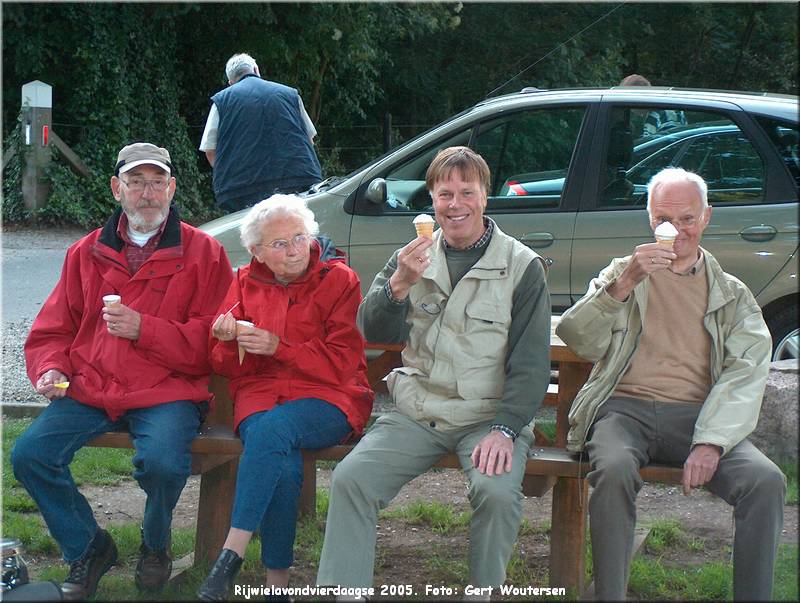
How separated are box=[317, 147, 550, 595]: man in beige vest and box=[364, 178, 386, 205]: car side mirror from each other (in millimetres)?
2261

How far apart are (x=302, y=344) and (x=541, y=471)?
35.5 inches

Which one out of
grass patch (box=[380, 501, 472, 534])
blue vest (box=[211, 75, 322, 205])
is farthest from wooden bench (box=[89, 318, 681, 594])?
blue vest (box=[211, 75, 322, 205])

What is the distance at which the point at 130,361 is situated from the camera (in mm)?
3900

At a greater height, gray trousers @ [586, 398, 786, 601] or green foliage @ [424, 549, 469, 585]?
gray trousers @ [586, 398, 786, 601]

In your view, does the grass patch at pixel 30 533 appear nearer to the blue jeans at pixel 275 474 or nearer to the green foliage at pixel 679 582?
the blue jeans at pixel 275 474

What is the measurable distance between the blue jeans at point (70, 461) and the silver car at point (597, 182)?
2496 millimetres

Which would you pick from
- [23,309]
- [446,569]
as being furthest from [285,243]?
[23,309]

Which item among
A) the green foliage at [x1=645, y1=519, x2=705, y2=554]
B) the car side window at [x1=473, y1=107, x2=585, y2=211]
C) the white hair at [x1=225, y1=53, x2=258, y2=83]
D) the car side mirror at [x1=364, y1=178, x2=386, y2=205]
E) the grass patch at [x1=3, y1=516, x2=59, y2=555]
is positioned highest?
the white hair at [x1=225, y1=53, x2=258, y2=83]

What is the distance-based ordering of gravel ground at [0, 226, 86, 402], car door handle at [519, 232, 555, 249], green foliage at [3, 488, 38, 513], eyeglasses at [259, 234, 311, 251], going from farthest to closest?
gravel ground at [0, 226, 86, 402] < car door handle at [519, 232, 555, 249] < green foliage at [3, 488, 38, 513] < eyeglasses at [259, 234, 311, 251]

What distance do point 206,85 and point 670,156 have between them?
13273 millimetres

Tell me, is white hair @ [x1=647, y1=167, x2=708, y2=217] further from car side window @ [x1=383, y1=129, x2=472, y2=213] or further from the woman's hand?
car side window @ [x1=383, y1=129, x2=472, y2=213]

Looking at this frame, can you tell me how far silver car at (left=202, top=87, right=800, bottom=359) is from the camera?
573 centimetres

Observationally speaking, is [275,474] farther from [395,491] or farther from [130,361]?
[130,361]

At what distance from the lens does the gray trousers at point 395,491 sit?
131 inches
